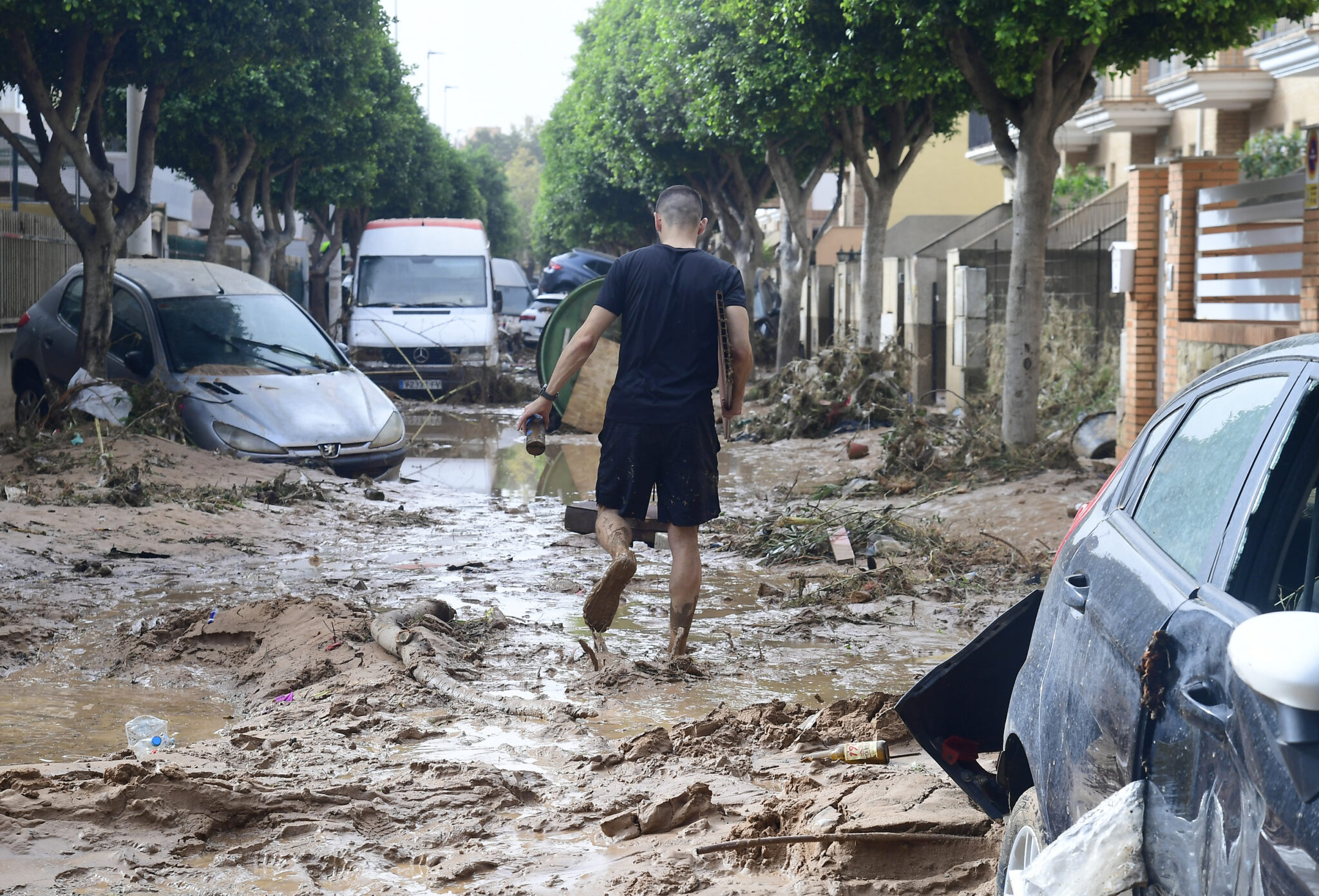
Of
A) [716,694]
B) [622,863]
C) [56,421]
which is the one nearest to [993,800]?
[622,863]

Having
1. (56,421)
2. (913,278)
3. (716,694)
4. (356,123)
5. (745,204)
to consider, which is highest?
(356,123)

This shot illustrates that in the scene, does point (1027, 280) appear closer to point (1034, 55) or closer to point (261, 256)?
point (1034, 55)

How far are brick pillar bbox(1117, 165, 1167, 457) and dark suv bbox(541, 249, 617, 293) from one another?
29.9 m

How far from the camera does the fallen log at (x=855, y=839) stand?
3393mm

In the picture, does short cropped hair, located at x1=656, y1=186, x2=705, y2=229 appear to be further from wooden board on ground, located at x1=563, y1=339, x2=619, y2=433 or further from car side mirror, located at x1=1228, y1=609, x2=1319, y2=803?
car side mirror, located at x1=1228, y1=609, x2=1319, y2=803

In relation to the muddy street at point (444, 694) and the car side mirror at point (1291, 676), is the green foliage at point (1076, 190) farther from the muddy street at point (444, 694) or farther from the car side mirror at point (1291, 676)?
the car side mirror at point (1291, 676)

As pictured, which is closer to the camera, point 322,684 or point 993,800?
point 993,800

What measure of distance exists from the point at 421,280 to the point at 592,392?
14559 mm

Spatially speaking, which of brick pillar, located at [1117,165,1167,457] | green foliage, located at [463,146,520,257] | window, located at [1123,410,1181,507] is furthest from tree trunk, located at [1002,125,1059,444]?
green foliage, located at [463,146,520,257]

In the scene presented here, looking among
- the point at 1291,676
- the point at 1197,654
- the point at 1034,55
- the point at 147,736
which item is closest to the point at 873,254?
the point at 1034,55

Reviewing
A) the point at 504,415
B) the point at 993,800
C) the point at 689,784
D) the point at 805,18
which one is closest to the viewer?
the point at 993,800

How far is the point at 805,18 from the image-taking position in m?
12.6

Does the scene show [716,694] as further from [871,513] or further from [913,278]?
[913,278]

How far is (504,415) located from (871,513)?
1037cm
